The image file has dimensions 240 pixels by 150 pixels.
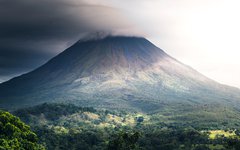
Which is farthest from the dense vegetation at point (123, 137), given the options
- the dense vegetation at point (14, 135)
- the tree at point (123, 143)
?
the dense vegetation at point (14, 135)

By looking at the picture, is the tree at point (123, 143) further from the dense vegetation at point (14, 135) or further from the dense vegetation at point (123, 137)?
the dense vegetation at point (14, 135)

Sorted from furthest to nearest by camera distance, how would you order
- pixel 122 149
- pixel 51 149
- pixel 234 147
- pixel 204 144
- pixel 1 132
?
1. pixel 51 149
2. pixel 204 144
3. pixel 234 147
4. pixel 122 149
5. pixel 1 132

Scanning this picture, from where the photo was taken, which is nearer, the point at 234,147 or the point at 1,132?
the point at 1,132

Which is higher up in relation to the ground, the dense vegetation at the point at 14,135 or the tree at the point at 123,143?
the dense vegetation at the point at 14,135

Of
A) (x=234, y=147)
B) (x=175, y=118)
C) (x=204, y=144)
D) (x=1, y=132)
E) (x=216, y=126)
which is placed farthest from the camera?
(x=175, y=118)

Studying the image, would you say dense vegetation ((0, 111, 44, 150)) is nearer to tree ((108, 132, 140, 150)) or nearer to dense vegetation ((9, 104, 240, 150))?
tree ((108, 132, 140, 150))

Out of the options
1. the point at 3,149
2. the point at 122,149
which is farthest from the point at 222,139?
the point at 3,149

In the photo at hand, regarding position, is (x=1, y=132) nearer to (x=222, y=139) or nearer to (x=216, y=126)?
(x=222, y=139)


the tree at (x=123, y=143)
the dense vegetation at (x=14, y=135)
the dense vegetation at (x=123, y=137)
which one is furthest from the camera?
the dense vegetation at (x=123, y=137)

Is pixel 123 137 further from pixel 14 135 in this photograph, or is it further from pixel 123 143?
A: pixel 14 135
